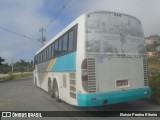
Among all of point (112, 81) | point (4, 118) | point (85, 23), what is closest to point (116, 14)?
point (85, 23)

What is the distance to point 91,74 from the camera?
8844 millimetres

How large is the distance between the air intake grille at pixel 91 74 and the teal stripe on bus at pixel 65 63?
80cm

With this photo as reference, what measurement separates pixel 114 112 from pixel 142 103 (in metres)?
2.17

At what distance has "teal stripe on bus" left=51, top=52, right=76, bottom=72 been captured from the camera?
964cm

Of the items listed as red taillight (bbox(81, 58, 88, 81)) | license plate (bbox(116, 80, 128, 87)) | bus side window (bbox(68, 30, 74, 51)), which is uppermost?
bus side window (bbox(68, 30, 74, 51))

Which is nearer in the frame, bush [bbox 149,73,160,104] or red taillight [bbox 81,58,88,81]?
red taillight [bbox 81,58,88,81]

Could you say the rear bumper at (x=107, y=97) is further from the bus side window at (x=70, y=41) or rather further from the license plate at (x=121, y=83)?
the bus side window at (x=70, y=41)

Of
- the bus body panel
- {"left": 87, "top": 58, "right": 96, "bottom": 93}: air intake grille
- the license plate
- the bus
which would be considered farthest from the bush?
{"left": 87, "top": 58, "right": 96, "bottom": 93}: air intake grille

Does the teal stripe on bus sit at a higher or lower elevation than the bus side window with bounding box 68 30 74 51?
lower

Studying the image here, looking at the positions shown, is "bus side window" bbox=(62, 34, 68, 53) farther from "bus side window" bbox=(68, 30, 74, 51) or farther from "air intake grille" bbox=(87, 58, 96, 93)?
"air intake grille" bbox=(87, 58, 96, 93)

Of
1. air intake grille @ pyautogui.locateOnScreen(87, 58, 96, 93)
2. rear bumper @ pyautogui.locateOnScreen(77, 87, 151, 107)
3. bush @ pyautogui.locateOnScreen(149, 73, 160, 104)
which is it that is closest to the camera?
rear bumper @ pyautogui.locateOnScreen(77, 87, 151, 107)

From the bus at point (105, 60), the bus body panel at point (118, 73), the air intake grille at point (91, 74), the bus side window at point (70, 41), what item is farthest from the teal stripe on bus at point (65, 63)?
the bus body panel at point (118, 73)

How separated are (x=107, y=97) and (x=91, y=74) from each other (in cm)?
90

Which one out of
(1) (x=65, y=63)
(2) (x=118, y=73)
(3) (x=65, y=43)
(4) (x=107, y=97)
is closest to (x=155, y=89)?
(2) (x=118, y=73)
